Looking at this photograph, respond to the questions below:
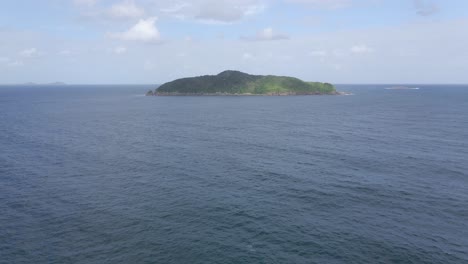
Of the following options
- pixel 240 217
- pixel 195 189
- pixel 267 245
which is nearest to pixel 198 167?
pixel 195 189


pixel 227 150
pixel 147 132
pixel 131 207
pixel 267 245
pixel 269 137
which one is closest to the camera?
pixel 267 245

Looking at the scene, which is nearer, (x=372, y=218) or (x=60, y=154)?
(x=372, y=218)

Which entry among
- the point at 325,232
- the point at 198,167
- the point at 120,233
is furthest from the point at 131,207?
the point at 325,232

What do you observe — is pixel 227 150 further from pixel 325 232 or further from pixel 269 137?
pixel 325 232

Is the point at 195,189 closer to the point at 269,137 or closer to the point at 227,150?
the point at 227,150

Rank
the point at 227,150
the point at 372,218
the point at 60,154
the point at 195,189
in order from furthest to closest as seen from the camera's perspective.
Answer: the point at 227,150
the point at 60,154
the point at 195,189
the point at 372,218

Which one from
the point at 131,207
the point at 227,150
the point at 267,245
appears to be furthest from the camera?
the point at 227,150
